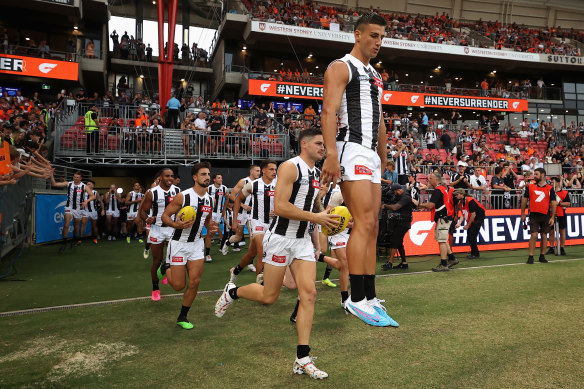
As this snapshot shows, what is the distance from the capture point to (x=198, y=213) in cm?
623

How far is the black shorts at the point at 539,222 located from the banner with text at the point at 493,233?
85.2 inches

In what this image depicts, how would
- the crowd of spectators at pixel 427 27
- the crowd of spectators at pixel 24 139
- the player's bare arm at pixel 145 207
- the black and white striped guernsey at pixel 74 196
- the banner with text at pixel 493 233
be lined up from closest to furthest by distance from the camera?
1. the player's bare arm at pixel 145 207
2. the crowd of spectators at pixel 24 139
3. the banner with text at pixel 493 233
4. the black and white striped guernsey at pixel 74 196
5. the crowd of spectators at pixel 427 27

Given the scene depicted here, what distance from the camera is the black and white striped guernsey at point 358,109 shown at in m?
3.44

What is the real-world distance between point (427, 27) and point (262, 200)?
34465mm

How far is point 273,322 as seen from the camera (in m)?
5.56

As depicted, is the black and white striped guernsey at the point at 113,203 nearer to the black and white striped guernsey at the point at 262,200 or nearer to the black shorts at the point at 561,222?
the black and white striped guernsey at the point at 262,200

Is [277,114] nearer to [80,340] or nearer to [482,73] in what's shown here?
[80,340]

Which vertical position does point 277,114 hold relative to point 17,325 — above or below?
above

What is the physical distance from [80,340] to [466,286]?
21.2 ft

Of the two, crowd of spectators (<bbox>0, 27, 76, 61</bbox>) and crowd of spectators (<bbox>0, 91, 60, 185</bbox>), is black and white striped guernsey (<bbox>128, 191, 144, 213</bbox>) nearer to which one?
crowd of spectators (<bbox>0, 91, 60, 185</bbox>)

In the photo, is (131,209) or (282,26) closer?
(131,209)

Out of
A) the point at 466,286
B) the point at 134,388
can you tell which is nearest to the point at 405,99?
the point at 466,286

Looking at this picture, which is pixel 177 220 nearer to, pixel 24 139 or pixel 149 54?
pixel 24 139

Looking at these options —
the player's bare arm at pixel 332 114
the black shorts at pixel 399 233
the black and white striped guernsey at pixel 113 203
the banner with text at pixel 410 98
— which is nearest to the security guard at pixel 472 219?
the black shorts at pixel 399 233
